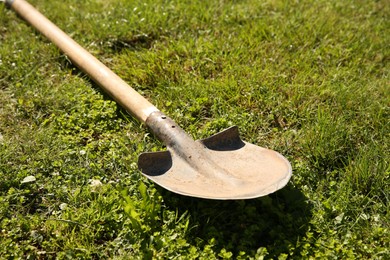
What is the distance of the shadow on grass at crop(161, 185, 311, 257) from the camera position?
7.39 ft

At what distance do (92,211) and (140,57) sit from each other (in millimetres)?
1560

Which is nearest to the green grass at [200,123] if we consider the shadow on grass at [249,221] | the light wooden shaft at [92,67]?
the shadow on grass at [249,221]

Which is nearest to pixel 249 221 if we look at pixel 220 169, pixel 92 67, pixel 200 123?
pixel 220 169

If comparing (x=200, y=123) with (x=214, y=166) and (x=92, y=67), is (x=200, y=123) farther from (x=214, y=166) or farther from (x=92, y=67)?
(x=92, y=67)

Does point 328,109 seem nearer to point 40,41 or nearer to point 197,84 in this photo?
point 197,84

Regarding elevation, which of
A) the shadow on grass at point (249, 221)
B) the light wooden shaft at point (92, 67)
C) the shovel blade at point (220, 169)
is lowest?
the shadow on grass at point (249, 221)

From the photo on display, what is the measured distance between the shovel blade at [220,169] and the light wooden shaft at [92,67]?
0.41 meters

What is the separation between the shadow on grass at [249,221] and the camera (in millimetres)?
2252

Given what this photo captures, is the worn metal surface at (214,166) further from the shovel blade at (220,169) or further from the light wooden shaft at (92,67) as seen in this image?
the light wooden shaft at (92,67)

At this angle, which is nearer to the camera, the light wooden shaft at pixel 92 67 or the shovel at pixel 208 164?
the shovel at pixel 208 164

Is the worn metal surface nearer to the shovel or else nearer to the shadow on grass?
the shovel

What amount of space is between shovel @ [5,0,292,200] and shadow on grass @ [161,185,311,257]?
15cm

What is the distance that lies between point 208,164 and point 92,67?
1.23m

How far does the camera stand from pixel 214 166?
7.98 ft
